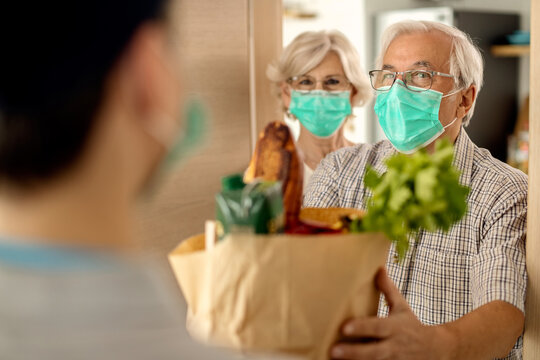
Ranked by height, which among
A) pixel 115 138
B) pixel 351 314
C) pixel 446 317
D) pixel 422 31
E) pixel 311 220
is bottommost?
pixel 446 317

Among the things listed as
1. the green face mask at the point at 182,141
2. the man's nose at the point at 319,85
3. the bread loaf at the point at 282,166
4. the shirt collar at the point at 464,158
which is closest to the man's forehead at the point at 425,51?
the shirt collar at the point at 464,158

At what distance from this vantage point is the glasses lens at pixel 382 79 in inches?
62.0

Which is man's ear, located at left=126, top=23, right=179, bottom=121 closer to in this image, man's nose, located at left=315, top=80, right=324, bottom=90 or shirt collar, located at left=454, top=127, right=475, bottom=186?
shirt collar, located at left=454, top=127, right=475, bottom=186

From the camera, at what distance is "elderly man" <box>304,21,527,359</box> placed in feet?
3.11

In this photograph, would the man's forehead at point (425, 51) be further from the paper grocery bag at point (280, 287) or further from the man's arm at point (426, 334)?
the paper grocery bag at point (280, 287)

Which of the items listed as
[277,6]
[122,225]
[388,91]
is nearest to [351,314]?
[122,225]

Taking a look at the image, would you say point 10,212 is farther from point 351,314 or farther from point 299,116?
point 299,116

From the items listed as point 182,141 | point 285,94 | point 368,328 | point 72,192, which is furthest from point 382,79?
point 72,192

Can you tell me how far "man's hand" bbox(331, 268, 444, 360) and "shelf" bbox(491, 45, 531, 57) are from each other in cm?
328

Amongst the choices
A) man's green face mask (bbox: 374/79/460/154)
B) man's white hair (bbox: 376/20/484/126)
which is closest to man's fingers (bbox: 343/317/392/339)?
man's green face mask (bbox: 374/79/460/154)

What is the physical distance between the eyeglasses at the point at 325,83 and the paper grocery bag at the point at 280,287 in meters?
1.18

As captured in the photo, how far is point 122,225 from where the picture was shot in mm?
500

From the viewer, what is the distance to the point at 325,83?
199 centimetres

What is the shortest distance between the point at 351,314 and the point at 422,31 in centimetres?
92
